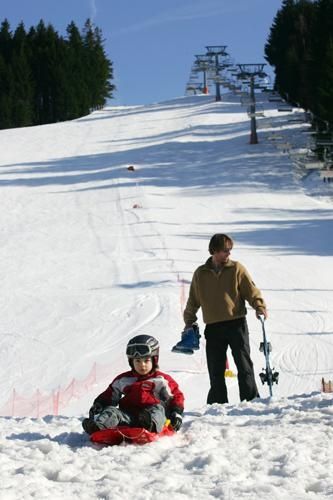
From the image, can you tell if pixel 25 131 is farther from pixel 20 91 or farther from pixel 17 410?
pixel 17 410

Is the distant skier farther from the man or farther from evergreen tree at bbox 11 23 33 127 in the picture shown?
evergreen tree at bbox 11 23 33 127

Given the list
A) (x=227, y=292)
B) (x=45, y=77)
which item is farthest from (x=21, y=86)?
(x=227, y=292)

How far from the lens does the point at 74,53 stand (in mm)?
76375

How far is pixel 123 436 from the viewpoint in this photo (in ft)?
16.2

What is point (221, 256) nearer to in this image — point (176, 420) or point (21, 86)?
point (176, 420)

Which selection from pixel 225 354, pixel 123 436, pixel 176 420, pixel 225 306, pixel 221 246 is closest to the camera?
pixel 123 436

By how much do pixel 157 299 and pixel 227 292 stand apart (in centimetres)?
710

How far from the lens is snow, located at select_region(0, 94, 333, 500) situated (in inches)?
170

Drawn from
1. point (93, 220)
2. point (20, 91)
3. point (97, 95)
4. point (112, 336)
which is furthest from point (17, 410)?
point (97, 95)

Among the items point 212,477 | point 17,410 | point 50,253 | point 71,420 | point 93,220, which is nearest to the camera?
point 212,477

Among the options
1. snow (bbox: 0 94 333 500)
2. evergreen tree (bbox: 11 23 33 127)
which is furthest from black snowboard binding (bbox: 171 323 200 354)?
evergreen tree (bbox: 11 23 33 127)

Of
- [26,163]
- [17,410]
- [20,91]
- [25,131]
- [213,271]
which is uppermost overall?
[20,91]

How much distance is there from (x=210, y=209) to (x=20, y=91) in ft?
162

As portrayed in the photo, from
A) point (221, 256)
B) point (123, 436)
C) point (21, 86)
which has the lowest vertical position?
point (123, 436)
